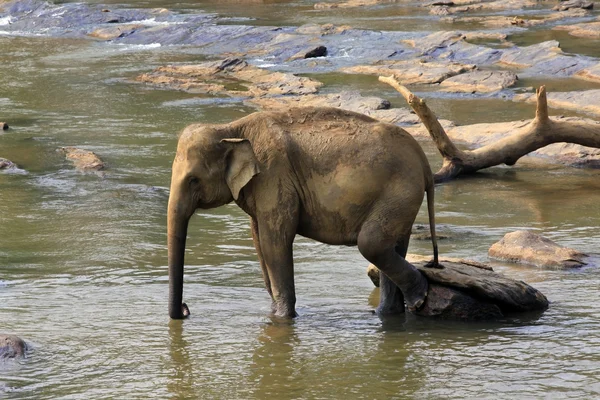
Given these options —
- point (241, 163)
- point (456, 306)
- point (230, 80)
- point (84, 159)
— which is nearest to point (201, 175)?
point (241, 163)

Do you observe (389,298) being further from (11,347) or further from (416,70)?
(416,70)

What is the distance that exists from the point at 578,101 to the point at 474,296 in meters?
12.7

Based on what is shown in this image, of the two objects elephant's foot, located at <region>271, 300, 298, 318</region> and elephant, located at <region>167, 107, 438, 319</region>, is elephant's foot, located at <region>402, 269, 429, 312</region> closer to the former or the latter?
elephant, located at <region>167, 107, 438, 319</region>

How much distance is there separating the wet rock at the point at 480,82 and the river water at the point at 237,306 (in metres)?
5.97

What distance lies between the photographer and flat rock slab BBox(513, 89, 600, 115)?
783 inches

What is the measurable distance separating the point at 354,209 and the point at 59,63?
73.6 ft

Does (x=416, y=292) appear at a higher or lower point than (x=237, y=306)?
higher

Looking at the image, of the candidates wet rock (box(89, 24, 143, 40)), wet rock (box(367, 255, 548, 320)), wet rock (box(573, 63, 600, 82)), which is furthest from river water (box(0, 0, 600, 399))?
wet rock (box(89, 24, 143, 40))

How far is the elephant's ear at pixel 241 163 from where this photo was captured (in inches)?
322

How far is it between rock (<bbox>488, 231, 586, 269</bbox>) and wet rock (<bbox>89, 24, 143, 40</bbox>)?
2560cm

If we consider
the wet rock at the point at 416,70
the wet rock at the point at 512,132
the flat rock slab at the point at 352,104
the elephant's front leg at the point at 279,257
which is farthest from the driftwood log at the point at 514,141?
the wet rock at the point at 416,70

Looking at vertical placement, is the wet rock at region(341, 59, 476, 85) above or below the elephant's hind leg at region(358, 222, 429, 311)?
below

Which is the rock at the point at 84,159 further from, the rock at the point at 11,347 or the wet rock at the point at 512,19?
the wet rock at the point at 512,19

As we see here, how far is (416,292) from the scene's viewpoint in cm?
851
